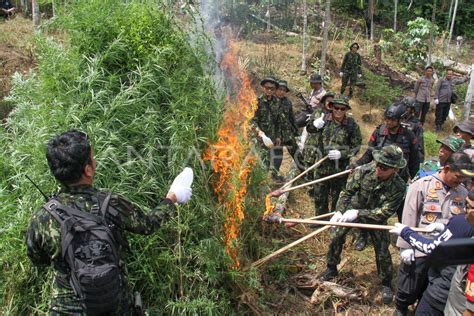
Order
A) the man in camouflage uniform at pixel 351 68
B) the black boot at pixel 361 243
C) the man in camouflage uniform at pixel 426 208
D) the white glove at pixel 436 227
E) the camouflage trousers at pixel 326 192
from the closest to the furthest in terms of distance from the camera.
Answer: the white glove at pixel 436 227 → the man in camouflage uniform at pixel 426 208 → the black boot at pixel 361 243 → the camouflage trousers at pixel 326 192 → the man in camouflage uniform at pixel 351 68

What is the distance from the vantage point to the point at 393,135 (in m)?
5.78

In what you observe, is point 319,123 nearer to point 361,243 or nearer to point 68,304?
point 361,243

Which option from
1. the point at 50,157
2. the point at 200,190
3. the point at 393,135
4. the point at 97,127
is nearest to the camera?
the point at 50,157

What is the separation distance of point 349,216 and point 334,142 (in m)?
1.67

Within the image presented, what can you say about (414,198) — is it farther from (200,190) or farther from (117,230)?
(117,230)

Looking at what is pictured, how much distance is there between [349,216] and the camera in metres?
4.69

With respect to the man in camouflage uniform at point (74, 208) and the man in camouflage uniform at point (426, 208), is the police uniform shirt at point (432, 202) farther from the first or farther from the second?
the man in camouflage uniform at point (74, 208)

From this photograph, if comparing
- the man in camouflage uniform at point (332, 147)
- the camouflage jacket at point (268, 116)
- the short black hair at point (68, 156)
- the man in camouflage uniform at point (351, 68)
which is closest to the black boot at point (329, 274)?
the man in camouflage uniform at point (332, 147)

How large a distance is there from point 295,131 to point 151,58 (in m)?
3.29

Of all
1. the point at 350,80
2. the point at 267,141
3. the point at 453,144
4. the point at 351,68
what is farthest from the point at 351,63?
the point at 453,144

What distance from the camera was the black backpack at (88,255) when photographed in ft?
8.09

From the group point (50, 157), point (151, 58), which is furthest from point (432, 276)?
point (151, 58)

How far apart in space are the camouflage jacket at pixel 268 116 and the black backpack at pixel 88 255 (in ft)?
15.4

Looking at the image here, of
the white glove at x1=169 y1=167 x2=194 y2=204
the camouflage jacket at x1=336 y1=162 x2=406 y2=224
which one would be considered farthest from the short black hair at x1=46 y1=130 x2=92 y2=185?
the camouflage jacket at x1=336 y1=162 x2=406 y2=224
